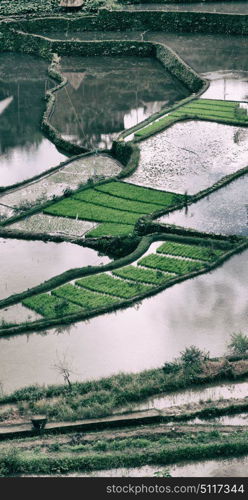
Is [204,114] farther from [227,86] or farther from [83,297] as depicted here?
[83,297]

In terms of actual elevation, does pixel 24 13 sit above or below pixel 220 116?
above

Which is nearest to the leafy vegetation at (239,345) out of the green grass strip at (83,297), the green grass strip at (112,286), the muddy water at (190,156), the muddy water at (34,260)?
the green grass strip at (112,286)

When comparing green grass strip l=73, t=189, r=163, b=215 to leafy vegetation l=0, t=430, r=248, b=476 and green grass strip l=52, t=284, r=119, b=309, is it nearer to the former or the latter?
green grass strip l=52, t=284, r=119, b=309

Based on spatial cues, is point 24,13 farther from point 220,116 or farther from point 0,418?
point 0,418

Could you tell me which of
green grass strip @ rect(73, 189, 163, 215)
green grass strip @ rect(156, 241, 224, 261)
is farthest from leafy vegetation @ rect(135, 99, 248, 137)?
green grass strip @ rect(156, 241, 224, 261)

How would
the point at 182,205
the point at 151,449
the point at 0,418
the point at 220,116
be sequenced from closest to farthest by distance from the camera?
the point at 151,449, the point at 0,418, the point at 182,205, the point at 220,116

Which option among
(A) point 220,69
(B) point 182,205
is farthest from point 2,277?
(A) point 220,69

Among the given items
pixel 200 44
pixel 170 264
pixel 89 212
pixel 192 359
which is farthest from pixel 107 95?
pixel 192 359
